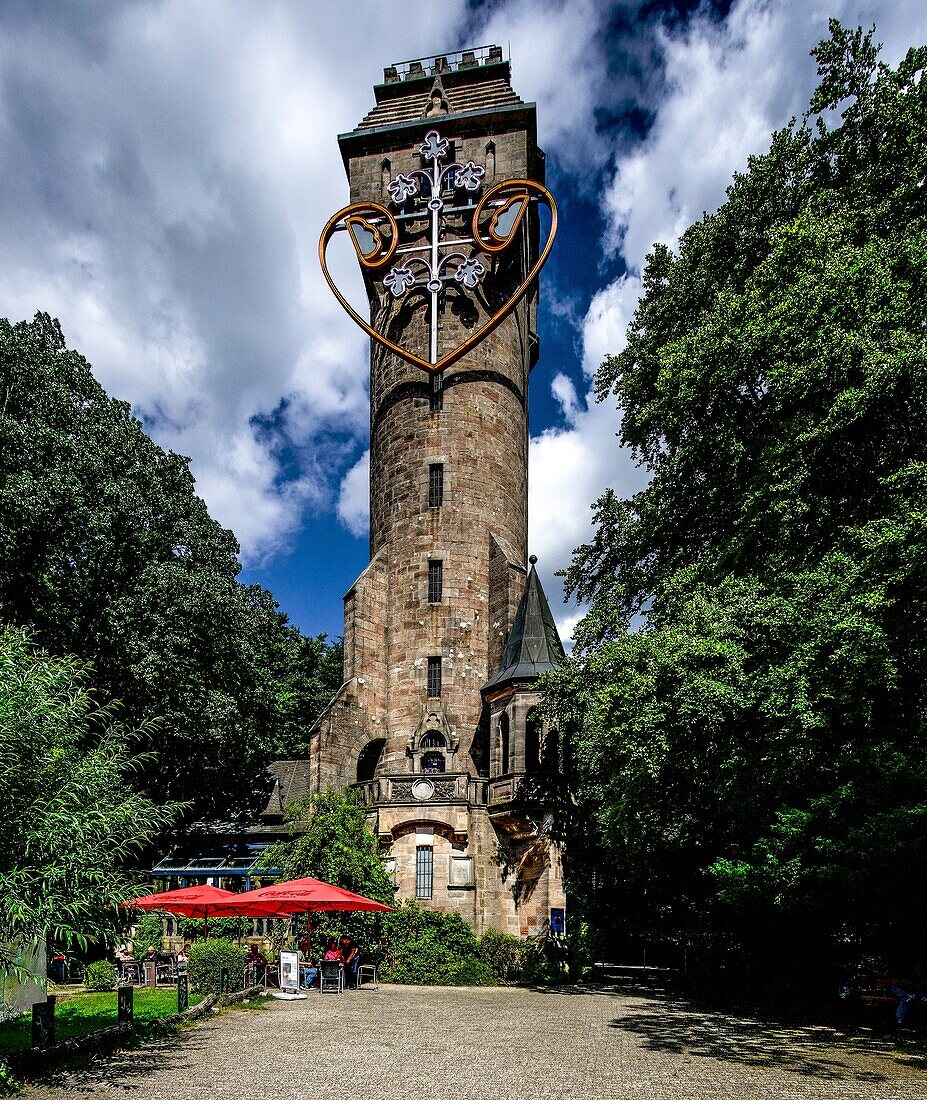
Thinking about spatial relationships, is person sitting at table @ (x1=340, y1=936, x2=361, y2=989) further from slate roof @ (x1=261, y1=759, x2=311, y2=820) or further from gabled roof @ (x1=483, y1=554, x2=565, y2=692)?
slate roof @ (x1=261, y1=759, x2=311, y2=820)

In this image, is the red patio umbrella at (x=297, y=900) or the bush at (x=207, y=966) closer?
the bush at (x=207, y=966)

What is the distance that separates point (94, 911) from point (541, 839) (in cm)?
1850

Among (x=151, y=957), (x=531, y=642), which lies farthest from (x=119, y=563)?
(x=531, y=642)

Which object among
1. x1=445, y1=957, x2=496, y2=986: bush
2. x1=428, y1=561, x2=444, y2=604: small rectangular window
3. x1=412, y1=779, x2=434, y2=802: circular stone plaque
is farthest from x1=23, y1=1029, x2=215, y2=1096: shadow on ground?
x1=428, y1=561, x2=444, y2=604: small rectangular window

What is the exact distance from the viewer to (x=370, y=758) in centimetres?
3142

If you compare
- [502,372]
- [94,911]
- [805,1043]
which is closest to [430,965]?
[805,1043]

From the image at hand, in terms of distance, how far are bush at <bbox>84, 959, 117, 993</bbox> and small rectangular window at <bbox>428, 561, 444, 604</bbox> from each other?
14011mm

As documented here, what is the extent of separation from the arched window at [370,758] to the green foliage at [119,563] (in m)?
3.83

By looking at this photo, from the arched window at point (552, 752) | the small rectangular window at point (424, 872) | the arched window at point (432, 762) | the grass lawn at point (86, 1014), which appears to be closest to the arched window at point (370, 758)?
the arched window at point (432, 762)

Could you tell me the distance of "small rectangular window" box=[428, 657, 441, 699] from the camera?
30.7 m

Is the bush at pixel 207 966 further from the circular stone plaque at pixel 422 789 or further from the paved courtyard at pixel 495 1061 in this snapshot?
the circular stone plaque at pixel 422 789

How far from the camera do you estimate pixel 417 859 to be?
27547 mm

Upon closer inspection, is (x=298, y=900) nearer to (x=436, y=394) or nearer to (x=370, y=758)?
(x=370, y=758)

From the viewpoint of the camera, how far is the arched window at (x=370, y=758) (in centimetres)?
3095
